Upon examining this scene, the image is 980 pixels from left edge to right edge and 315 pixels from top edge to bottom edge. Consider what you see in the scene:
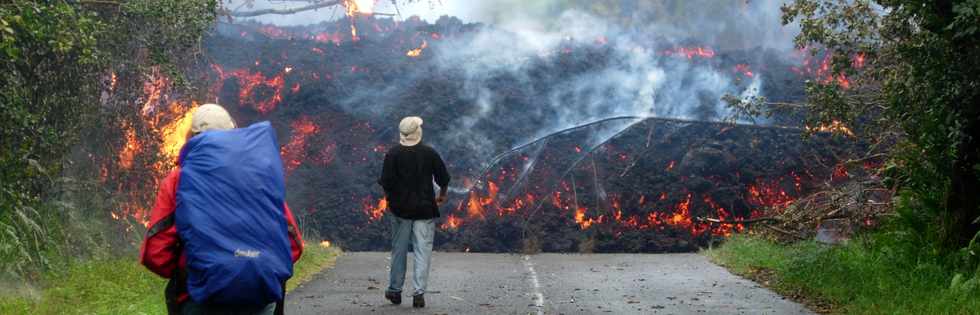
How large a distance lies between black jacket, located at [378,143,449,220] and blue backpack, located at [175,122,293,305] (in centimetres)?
594

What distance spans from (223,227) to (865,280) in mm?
8076

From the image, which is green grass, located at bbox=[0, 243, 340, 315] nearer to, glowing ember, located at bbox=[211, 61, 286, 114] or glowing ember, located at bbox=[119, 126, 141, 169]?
glowing ember, located at bbox=[119, 126, 141, 169]

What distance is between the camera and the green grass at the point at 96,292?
9.70 m

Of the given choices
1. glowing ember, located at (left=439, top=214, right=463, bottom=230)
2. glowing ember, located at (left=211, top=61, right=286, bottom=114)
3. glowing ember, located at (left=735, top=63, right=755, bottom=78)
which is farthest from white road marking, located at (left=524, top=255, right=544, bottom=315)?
glowing ember, located at (left=735, top=63, right=755, bottom=78)

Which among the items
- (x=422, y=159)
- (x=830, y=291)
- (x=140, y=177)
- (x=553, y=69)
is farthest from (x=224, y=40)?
(x=830, y=291)

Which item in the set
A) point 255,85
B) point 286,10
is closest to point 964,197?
point 255,85

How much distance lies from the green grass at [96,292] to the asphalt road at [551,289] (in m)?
1.29

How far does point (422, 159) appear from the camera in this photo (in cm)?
1127

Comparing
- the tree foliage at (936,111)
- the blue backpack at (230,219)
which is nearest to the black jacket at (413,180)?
the tree foliage at (936,111)

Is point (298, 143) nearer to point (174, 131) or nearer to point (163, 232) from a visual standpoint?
point (174, 131)

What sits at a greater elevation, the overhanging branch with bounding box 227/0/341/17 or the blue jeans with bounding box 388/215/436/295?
the overhanging branch with bounding box 227/0/341/17

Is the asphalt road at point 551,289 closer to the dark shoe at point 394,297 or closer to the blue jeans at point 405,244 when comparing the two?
the dark shoe at point 394,297

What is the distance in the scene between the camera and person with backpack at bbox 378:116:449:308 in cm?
1105

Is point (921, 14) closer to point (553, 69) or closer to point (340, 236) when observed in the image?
point (340, 236)
